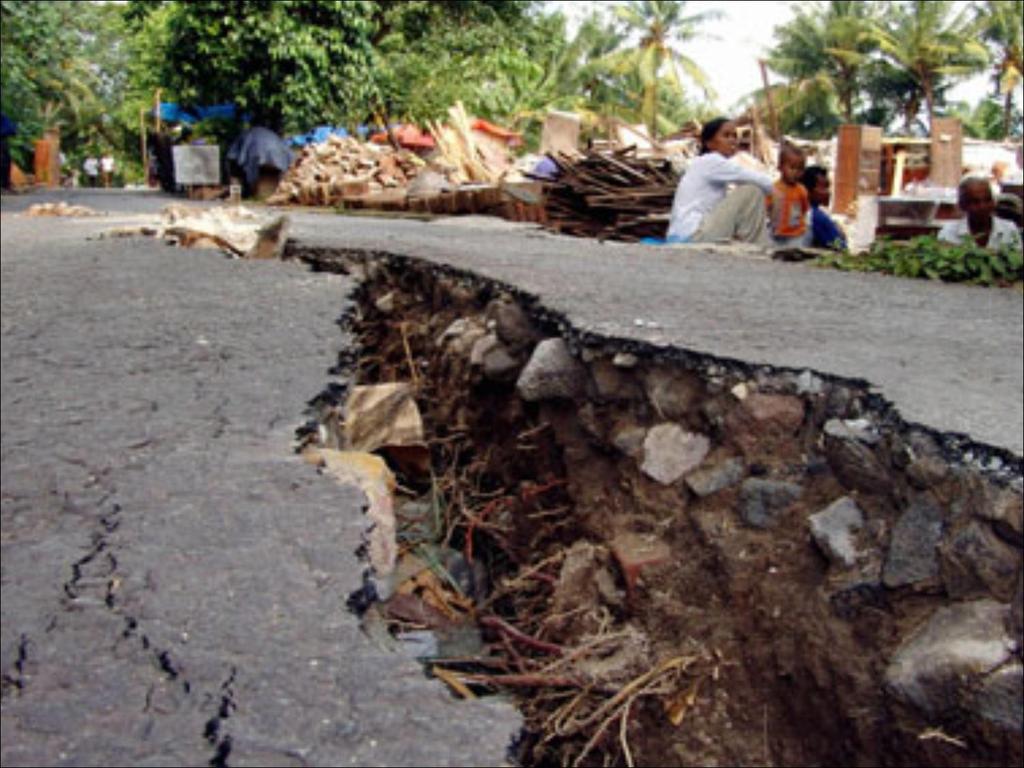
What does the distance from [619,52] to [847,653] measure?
37.4 m

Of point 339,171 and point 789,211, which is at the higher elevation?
point 339,171

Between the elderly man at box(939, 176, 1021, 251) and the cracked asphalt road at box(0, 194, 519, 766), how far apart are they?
170 inches

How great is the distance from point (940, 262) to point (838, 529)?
378cm

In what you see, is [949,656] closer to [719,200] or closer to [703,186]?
[703,186]

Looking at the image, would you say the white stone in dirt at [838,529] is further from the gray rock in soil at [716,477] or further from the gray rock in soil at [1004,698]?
the gray rock in soil at [1004,698]

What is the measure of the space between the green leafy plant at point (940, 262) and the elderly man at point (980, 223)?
0.69 ft

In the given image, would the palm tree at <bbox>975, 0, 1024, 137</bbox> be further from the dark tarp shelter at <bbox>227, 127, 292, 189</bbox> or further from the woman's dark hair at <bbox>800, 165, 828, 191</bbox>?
the woman's dark hair at <bbox>800, 165, 828, 191</bbox>

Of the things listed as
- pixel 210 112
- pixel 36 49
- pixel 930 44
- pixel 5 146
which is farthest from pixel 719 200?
pixel 930 44

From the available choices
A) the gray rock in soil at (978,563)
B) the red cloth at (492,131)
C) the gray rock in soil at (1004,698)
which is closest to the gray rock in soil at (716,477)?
the gray rock in soil at (978,563)

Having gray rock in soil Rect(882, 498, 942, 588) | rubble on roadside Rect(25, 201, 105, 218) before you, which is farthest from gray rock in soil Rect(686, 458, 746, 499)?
rubble on roadside Rect(25, 201, 105, 218)

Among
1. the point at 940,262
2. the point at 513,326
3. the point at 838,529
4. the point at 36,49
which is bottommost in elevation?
the point at 838,529

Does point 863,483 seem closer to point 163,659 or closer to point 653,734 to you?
point 653,734

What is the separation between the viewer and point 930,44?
36031mm

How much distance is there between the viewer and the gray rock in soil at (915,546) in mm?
2529
